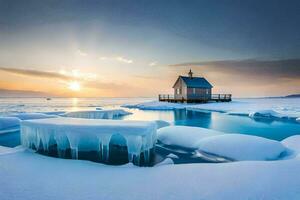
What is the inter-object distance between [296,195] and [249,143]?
4.78 m

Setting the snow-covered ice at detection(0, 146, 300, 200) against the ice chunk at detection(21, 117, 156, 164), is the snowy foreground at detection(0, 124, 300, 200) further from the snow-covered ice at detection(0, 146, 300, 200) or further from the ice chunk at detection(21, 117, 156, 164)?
the ice chunk at detection(21, 117, 156, 164)

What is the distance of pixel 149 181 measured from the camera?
554 centimetres

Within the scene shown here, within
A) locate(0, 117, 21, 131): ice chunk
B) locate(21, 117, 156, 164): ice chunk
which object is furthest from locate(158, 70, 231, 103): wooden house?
locate(21, 117, 156, 164): ice chunk

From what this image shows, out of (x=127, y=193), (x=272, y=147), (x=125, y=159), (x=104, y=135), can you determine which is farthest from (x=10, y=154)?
(x=272, y=147)

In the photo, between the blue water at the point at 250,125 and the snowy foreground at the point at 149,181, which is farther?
the blue water at the point at 250,125

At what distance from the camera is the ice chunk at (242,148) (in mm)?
8320

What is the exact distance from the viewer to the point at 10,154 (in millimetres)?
8094

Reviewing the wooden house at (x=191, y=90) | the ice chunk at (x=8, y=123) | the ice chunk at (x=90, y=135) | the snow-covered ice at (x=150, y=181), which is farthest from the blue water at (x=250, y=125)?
the wooden house at (x=191, y=90)

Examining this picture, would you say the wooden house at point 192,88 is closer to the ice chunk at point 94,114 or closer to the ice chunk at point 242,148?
the ice chunk at point 94,114

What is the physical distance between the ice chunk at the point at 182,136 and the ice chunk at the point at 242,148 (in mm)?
673

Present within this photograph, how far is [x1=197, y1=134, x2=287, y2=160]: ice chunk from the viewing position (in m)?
8.32

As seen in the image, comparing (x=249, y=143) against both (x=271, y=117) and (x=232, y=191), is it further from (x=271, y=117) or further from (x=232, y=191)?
(x=271, y=117)

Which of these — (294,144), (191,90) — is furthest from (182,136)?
(191,90)

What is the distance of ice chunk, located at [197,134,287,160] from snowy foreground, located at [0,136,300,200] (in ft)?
6.11
